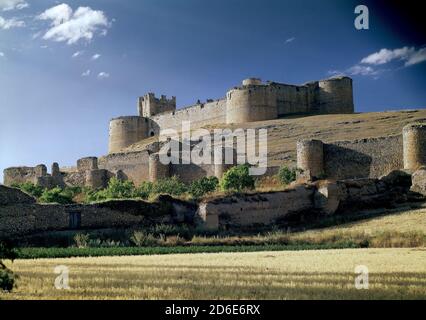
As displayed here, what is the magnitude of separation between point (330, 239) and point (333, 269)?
36.8 feet

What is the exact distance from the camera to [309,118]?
54.5 metres

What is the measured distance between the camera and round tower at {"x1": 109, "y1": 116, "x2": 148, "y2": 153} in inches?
2601

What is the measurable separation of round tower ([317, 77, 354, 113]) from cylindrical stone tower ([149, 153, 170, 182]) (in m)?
19.7

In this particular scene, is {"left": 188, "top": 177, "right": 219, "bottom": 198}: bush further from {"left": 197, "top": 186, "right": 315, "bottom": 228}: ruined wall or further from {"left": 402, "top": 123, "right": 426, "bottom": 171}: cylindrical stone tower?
{"left": 402, "top": 123, "right": 426, "bottom": 171}: cylindrical stone tower

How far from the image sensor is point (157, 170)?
45.5 metres

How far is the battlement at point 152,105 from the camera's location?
70812 millimetres

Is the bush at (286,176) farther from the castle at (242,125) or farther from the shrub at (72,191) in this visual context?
the shrub at (72,191)

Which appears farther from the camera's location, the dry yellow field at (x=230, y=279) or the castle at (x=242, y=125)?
the castle at (x=242, y=125)

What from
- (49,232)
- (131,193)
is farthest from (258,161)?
(49,232)

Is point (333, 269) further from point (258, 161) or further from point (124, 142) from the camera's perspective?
point (124, 142)

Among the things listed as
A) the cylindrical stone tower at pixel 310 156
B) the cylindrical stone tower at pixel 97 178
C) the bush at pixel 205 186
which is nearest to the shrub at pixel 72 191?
the cylindrical stone tower at pixel 97 178

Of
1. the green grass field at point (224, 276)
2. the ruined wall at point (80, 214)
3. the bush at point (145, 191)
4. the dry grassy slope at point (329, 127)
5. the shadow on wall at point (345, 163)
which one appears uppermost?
the dry grassy slope at point (329, 127)

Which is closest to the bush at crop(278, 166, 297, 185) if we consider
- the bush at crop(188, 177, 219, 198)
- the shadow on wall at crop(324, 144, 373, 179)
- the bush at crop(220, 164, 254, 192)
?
the bush at crop(220, 164, 254, 192)

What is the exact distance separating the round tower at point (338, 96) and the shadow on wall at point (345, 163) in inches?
756
